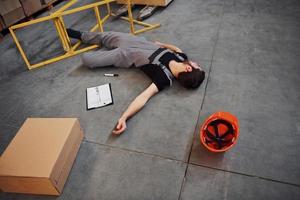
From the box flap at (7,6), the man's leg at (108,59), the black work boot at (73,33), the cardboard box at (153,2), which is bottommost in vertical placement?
the man's leg at (108,59)

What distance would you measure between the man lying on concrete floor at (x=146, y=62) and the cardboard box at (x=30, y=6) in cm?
181

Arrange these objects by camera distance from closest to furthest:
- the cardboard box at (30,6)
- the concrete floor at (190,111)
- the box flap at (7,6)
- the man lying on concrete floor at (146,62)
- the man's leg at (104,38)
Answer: the concrete floor at (190,111) → the man lying on concrete floor at (146,62) → the man's leg at (104,38) → the box flap at (7,6) → the cardboard box at (30,6)

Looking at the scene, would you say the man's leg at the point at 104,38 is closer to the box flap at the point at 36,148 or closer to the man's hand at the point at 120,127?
the man's hand at the point at 120,127

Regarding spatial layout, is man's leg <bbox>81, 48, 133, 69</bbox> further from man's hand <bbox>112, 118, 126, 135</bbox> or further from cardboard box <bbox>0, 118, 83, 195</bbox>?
cardboard box <bbox>0, 118, 83, 195</bbox>

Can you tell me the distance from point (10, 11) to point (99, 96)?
95.1 inches

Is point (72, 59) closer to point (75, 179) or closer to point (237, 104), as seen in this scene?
point (75, 179)

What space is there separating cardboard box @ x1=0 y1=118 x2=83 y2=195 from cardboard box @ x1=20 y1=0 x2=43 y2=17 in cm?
278

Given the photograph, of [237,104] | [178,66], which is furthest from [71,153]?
[237,104]

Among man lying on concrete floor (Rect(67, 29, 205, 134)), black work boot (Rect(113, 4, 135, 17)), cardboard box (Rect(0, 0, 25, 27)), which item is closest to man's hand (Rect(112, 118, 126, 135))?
man lying on concrete floor (Rect(67, 29, 205, 134))

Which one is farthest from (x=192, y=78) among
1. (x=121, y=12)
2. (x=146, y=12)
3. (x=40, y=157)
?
(x=121, y=12)

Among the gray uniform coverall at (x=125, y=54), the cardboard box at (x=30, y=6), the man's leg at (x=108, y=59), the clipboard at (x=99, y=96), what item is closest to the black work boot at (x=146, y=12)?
the gray uniform coverall at (x=125, y=54)

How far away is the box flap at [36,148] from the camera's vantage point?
145 cm

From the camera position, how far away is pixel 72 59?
2787 mm

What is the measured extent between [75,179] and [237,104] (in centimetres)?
145
